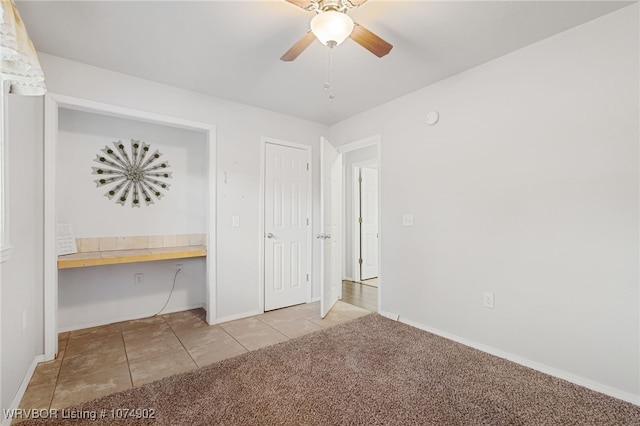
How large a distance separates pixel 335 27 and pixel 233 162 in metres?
2.06

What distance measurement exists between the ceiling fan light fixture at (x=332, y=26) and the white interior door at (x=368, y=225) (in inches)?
150

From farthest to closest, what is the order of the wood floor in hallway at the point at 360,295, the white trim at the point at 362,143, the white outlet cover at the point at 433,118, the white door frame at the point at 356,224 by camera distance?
the white door frame at the point at 356,224, the wood floor in hallway at the point at 360,295, the white trim at the point at 362,143, the white outlet cover at the point at 433,118

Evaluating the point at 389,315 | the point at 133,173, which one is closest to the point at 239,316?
the point at 389,315

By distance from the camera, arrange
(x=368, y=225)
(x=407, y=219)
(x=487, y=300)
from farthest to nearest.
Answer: (x=368, y=225), (x=407, y=219), (x=487, y=300)

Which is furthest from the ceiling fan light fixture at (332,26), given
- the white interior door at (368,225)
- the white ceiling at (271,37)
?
the white interior door at (368,225)

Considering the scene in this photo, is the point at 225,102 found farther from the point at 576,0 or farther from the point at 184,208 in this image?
the point at 576,0

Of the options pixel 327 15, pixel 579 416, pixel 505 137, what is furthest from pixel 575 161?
pixel 327 15

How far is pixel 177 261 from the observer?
359 centimetres

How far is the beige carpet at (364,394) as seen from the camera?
1.64 m

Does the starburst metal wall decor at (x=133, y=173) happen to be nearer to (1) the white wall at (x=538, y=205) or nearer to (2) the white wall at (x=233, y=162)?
(2) the white wall at (x=233, y=162)

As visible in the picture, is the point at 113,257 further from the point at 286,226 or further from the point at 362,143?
the point at 362,143

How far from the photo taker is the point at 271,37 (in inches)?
81.9

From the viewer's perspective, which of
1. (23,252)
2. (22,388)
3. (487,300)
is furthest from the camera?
(487,300)

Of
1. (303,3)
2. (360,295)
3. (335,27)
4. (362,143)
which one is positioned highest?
(303,3)
